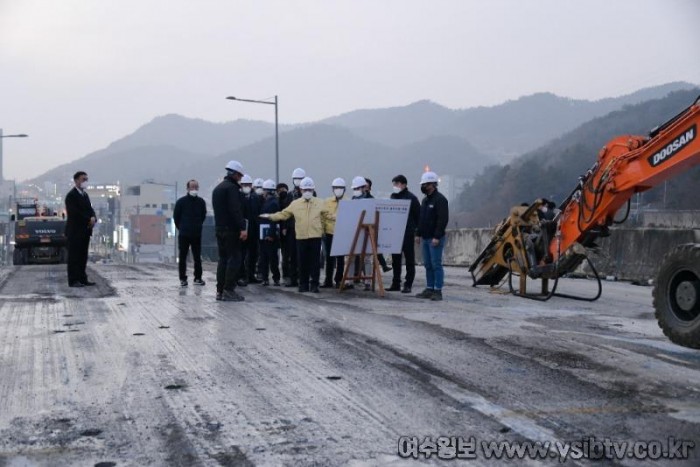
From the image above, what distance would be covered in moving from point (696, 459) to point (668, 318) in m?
2.91

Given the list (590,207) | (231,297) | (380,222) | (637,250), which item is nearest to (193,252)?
(231,297)

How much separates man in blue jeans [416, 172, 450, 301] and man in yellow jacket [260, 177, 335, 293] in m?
1.67

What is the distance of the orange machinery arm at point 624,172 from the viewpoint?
7629 millimetres

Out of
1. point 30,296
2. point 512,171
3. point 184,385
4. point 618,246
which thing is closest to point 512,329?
point 184,385

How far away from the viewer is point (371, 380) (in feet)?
17.5

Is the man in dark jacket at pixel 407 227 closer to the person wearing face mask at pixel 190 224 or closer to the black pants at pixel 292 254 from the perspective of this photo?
the black pants at pixel 292 254

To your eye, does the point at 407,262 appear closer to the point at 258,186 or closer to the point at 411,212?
the point at 411,212

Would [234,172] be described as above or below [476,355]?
above

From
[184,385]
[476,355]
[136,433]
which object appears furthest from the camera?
[476,355]

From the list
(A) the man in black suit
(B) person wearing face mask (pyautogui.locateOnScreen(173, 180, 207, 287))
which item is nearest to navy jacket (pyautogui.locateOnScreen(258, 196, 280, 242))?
(B) person wearing face mask (pyautogui.locateOnScreen(173, 180, 207, 287))

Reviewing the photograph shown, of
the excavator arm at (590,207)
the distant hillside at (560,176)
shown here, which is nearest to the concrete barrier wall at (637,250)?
the excavator arm at (590,207)

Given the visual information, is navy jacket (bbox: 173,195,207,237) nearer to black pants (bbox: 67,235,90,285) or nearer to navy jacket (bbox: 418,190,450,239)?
black pants (bbox: 67,235,90,285)

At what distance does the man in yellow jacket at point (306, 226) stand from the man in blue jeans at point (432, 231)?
1669 mm

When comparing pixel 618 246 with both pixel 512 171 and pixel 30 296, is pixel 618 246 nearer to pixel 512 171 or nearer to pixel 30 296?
pixel 30 296
